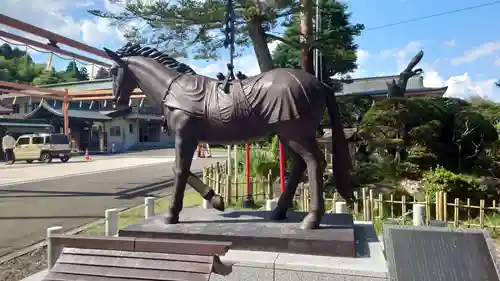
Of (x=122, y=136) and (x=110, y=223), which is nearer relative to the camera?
(x=110, y=223)

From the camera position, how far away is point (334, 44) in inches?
319

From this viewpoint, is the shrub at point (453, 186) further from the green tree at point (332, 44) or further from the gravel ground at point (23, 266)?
the gravel ground at point (23, 266)

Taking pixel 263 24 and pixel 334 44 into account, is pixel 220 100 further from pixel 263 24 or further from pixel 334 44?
pixel 334 44

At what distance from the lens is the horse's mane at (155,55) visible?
3559 mm

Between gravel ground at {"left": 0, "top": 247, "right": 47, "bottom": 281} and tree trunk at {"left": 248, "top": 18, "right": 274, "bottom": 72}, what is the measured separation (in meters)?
4.86

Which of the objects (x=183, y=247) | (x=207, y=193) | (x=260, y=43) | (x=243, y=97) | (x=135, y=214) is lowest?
(x=135, y=214)

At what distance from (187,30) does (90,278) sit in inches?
228

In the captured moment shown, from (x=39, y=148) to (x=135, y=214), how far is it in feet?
52.3

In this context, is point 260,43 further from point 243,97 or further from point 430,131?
point 243,97

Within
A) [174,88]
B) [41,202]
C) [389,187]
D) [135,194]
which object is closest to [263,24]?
[389,187]

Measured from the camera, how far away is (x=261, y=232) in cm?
291

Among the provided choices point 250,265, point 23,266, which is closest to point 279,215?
point 250,265

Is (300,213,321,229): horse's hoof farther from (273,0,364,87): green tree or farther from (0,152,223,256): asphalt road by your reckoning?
(0,152,223,256): asphalt road

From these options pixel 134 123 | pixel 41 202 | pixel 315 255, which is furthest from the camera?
pixel 134 123
